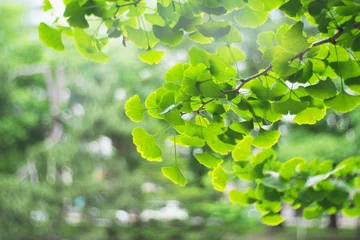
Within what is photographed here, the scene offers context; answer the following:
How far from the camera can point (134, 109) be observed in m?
0.42

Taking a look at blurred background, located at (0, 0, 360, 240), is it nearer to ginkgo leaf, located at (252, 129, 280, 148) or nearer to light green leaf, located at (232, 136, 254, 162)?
light green leaf, located at (232, 136, 254, 162)

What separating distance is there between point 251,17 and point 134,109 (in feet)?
0.43

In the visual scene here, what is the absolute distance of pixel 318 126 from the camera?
5160mm

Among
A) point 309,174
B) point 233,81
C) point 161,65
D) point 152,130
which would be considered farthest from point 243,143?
point 161,65

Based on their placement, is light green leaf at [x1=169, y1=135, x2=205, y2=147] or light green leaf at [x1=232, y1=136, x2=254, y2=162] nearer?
light green leaf at [x1=169, y1=135, x2=205, y2=147]

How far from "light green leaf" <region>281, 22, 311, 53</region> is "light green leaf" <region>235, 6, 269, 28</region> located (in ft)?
0.19

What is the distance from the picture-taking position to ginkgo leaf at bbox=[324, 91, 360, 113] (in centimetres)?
41

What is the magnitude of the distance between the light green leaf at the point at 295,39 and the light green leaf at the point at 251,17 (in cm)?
6

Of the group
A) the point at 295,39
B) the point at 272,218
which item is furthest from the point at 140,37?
the point at 272,218

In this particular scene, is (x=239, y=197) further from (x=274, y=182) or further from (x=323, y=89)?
(x=323, y=89)

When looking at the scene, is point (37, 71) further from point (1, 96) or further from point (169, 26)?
point (169, 26)

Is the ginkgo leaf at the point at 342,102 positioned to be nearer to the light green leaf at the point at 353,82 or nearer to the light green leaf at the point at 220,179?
the light green leaf at the point at 353,82

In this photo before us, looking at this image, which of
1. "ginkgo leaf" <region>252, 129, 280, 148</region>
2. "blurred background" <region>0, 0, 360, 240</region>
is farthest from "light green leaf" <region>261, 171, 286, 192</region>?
"blurred background" <region>0, 0, 360, 240</region>

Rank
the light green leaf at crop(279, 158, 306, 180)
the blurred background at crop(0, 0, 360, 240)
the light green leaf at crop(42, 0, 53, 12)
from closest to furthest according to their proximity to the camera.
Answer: the light green leaf at crop(42, 0, 53, 12) < the light green leaf at crop(279, 158, 306, 180) < the blurred background at crop(0, 0, 360, 240)
